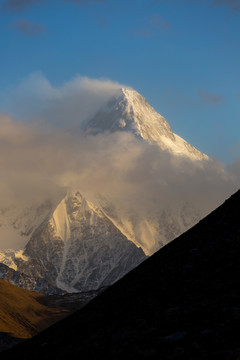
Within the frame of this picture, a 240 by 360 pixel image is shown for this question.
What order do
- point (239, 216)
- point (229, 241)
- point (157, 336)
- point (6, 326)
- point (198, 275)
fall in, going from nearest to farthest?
point (157, 336) → point (198, 275) → point (229, 241) → point (239, 216) → point (6, 326)

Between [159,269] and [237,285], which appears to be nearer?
[237,285]

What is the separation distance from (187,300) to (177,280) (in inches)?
88.0

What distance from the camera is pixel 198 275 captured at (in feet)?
69.3

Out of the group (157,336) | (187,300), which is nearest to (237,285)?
(187,300)

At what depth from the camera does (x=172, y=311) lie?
62.6 ft

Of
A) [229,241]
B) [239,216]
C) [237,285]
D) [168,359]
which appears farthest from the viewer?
[239,216]

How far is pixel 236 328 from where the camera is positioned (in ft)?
52.1

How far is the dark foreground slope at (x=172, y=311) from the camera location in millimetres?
16250

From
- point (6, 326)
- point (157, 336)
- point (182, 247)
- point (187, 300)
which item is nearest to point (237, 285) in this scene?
point (187, 300)

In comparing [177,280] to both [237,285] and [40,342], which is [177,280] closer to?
[237,285]

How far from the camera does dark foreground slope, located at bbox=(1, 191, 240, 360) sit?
16250mm

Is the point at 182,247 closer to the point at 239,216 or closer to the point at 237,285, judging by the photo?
the point at 239,216

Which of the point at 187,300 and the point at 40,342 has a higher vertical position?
the point at 40,342

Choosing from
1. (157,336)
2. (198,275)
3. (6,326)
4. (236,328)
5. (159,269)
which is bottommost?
(236,328)
